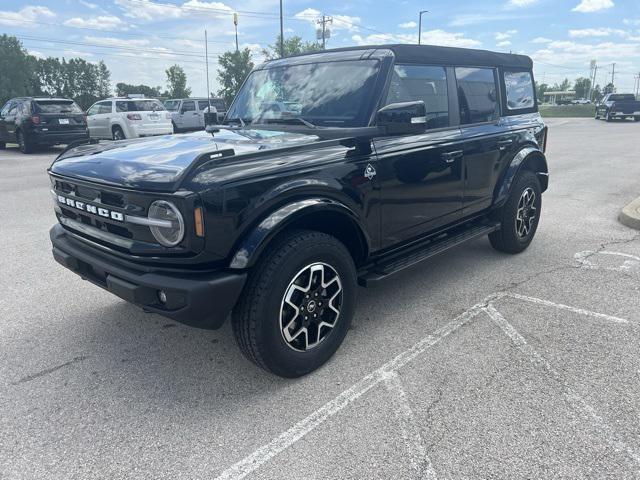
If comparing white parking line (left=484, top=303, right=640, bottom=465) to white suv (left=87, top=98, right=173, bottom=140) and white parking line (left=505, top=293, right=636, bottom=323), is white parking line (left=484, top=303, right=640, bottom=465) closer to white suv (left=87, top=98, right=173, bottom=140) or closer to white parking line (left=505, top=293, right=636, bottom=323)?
white parking line (left=505, top=293, right=636, bottom=323)

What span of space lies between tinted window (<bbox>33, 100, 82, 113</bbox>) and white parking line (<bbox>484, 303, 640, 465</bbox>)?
15812 millimetres

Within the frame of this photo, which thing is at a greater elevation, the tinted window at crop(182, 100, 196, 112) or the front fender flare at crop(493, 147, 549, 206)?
the tinted window at crop(182, 100, 196, 112)

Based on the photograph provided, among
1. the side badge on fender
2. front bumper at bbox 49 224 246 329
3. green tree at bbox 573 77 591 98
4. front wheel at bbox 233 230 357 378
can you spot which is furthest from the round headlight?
green tree at bbox 573 77 591 98

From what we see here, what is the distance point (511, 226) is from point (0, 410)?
179 inches

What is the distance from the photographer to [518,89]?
17.3 ft

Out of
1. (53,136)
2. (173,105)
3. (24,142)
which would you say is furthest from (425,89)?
(173,105)

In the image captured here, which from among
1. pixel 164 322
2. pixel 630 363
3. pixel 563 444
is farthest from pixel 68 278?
pixel 630 363

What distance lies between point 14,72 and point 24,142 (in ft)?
232

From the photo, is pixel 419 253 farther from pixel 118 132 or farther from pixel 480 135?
pixel 118 132

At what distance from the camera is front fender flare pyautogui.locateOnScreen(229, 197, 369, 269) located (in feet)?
8.51

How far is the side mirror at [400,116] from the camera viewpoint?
316 centimetres

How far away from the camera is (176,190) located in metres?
2.43

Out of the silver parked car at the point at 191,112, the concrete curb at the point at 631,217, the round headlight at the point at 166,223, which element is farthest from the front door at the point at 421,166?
the silver parked car at the point at 191,112

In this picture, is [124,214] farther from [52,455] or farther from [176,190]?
[52,455]
